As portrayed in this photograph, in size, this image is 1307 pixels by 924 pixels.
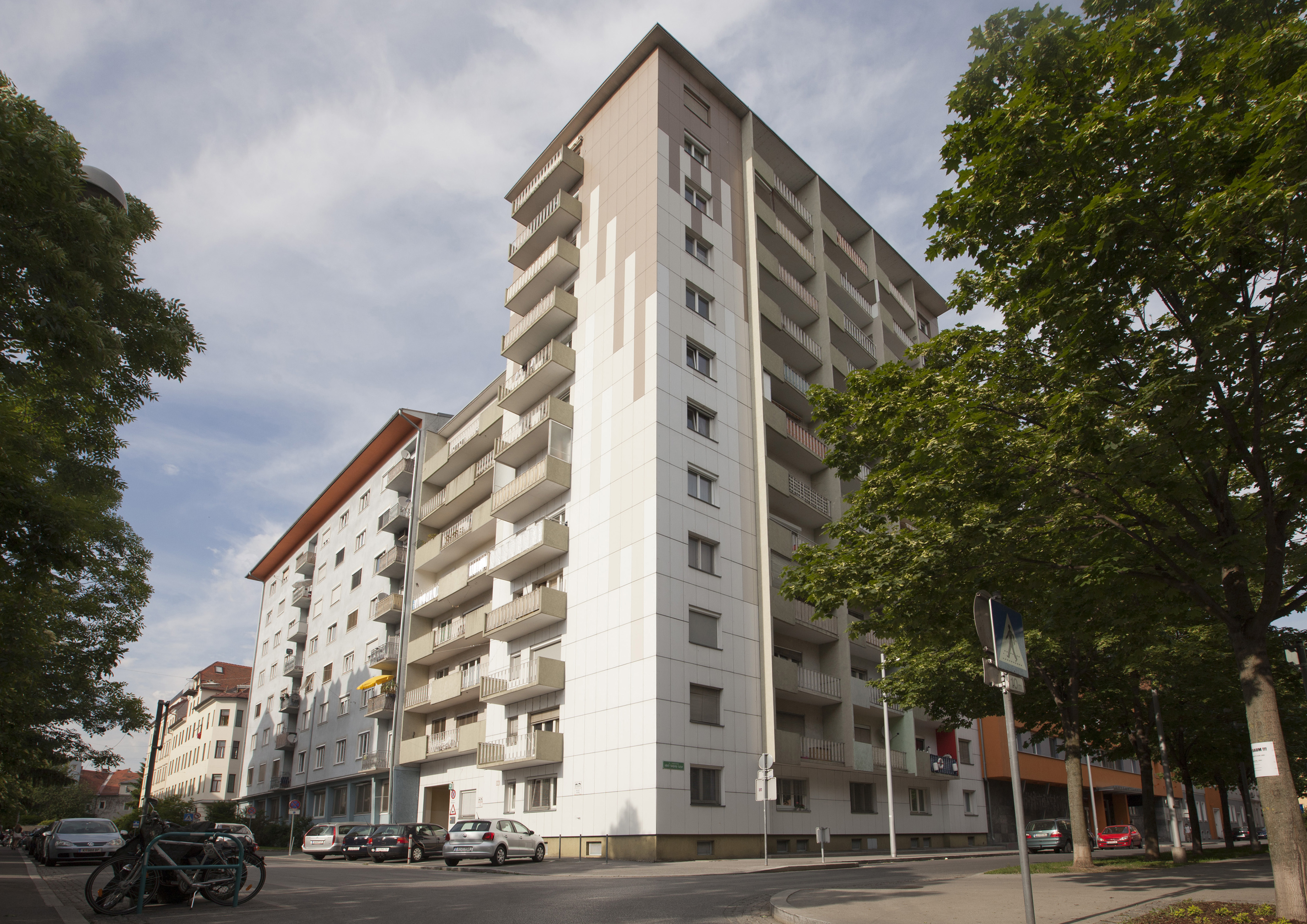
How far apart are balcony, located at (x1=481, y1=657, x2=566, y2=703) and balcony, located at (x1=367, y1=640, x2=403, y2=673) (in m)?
10.7

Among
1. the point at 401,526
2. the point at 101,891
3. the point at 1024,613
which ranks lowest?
the point at 101,891

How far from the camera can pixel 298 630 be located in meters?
60.2

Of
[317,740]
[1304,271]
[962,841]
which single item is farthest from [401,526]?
[1304,271]

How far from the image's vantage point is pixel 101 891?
11.4 meters

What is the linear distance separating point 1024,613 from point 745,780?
16.5m

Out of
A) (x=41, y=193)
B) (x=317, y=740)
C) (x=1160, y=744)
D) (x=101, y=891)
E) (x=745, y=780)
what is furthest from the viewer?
(x=317, y=740)

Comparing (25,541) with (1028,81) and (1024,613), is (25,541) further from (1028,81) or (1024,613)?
(1024,613)

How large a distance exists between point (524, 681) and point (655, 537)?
7698 mm

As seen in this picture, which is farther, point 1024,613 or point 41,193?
point 1024,613

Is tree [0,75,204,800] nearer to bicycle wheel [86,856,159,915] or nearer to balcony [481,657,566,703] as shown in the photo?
bicycle wheel [86,856,159,915]

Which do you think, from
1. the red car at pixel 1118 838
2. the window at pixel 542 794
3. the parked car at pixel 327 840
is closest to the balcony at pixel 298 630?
the parked car at pixel 327 840

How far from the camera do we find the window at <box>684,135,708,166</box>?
3638 centimetres

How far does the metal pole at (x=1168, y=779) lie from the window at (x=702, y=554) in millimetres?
13821

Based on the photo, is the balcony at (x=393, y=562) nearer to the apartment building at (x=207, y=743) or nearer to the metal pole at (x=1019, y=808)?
the apartment building at (x=207, y=743)
